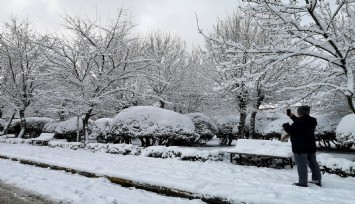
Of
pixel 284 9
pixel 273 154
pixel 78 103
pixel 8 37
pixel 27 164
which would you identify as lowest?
pixel 27 164

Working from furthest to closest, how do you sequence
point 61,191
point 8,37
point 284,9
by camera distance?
point 8,37
point 284,9
point 61,191

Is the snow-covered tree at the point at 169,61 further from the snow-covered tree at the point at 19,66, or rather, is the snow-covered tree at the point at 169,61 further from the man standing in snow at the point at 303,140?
the man standing in snow at the point at 303,140

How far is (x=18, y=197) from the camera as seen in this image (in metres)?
5.25

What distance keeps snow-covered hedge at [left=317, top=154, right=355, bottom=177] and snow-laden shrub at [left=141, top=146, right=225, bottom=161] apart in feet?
11.1

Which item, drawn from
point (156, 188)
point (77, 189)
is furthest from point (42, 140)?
point (156, 188)

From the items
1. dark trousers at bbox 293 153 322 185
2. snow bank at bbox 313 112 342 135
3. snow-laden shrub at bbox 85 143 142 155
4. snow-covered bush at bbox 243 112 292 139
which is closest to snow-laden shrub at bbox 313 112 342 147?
snow bank at bbox 313 112 342 135

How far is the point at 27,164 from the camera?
9617 millimetres

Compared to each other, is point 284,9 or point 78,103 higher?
point 284,9

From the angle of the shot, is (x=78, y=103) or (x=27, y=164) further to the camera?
(x=78, y=103)

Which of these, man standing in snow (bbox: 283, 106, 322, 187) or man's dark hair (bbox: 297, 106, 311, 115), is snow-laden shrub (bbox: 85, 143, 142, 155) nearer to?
man standing in snow (bbox: 283, 106, 322, 187)

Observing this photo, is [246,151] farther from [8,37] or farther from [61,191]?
[8,37]

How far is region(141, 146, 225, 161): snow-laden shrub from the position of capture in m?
10.1

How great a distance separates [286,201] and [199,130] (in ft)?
→ 47.9

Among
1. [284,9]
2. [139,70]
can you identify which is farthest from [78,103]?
[284,9]
